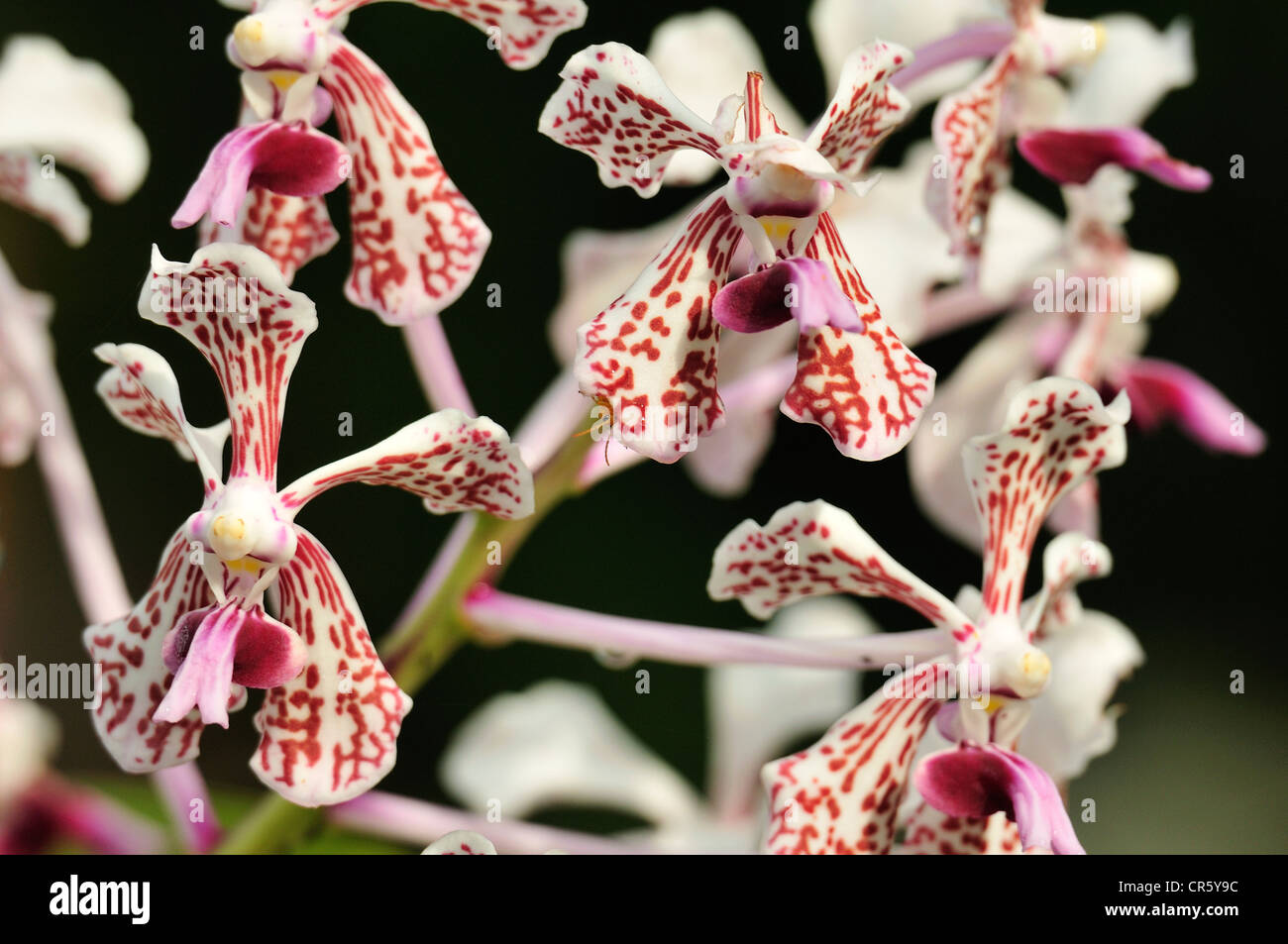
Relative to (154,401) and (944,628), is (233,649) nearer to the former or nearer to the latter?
(154,401)

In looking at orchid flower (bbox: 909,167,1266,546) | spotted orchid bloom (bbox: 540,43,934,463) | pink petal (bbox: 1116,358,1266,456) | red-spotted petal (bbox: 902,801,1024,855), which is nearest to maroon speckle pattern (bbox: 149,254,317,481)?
spotted orchid bloom (bbox: 540,43,934,463)

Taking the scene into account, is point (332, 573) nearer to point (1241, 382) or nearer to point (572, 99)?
point (572, 99)

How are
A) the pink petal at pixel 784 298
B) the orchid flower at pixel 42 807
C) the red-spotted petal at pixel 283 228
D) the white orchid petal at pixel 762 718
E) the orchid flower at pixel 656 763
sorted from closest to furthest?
1. the pink petal at pixel 784 298
2. the red-spotted petal at pixel 283 228
3. the orchid flower at pixel 42 807
4. the orchid flower at pixel 656 763
5. the white orchid petal at pixel 762 718

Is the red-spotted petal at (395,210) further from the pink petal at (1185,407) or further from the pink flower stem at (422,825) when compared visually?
the pink petal at (1185,407)

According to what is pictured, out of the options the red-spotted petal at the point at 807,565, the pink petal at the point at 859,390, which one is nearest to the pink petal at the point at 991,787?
the red-spotted petal at the point at 807,565

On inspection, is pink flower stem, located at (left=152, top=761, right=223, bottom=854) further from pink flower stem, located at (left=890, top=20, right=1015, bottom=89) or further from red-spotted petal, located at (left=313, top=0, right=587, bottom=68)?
pink flower stem, located at (left=890, top=20, right=1015, bottom=89)

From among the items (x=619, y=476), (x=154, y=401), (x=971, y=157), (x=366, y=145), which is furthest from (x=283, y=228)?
(x=619, y=476)

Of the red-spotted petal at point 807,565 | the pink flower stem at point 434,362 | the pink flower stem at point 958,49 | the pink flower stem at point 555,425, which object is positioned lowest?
the red-spotted petal at point 807,565
